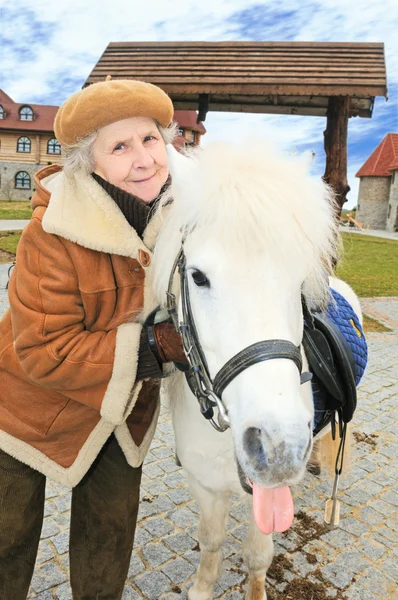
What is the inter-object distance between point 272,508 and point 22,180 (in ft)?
152

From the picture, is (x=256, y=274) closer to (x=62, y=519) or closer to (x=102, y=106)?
(x=102, y=106)

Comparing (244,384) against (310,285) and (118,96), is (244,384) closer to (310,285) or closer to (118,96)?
(310,285)

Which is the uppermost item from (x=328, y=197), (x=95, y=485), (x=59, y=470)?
(x=328, y=197)

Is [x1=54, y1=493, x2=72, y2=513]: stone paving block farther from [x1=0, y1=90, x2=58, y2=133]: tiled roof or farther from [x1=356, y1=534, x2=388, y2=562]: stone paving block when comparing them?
[x1=0, y1=90, x2=58, y2=133]: tiled roof

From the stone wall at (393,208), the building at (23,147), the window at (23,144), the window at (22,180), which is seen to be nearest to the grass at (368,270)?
the stone wall at (393,208)

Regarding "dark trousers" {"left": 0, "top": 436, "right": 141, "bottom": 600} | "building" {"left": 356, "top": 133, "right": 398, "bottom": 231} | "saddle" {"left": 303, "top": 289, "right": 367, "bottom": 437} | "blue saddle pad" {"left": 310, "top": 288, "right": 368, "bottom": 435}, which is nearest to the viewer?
"dark trousers" {"left": 0, "top": 436, "right": 141, "bottom": 600}

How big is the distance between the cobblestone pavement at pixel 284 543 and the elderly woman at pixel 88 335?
69 cm

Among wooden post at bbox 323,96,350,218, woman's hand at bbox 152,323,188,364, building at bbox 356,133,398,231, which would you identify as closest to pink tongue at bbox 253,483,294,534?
woman's hand at bbox 152,323,188,364

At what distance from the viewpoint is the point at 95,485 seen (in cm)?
208

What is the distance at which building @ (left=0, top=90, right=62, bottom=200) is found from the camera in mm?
42031

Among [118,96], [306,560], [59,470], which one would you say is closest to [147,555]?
[306,560]

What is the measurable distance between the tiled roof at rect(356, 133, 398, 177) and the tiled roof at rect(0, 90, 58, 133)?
33.1 m

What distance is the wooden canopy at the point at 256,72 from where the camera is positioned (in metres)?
6.62

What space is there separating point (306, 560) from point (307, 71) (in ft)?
21.7
